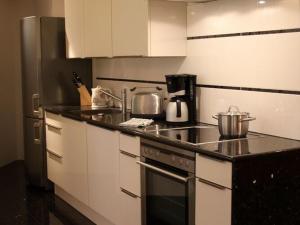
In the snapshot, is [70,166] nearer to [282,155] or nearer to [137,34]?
[137,34]

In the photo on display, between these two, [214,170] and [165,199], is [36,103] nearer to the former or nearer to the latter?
[165,199]

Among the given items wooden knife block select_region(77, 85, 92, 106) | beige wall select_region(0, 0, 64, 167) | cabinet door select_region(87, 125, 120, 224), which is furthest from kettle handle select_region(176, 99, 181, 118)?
beige wall select_region(0, 0, 64, 167)

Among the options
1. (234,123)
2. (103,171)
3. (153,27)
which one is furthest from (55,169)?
(234,123)

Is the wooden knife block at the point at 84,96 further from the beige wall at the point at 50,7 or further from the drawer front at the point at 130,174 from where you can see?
the drawer front at the point at 130,174

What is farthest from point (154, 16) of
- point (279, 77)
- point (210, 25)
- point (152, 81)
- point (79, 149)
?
point (79, 149)

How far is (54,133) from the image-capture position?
415 cm

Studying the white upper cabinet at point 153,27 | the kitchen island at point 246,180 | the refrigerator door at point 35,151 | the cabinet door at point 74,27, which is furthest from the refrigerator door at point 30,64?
the kitchen island at point 246,180

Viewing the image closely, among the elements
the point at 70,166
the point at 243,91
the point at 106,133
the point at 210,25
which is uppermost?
the point at 210,25

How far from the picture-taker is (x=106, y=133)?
3238 millimetres

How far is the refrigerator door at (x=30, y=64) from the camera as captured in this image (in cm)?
437

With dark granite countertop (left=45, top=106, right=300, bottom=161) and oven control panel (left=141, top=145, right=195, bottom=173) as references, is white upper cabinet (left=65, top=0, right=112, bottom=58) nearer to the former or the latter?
dark granite countertop (left=45, top=106, right=300, bottom=161)

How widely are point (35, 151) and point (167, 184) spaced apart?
2328 millimetres

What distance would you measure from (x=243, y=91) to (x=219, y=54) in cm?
34

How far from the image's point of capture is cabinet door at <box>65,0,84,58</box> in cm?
405
